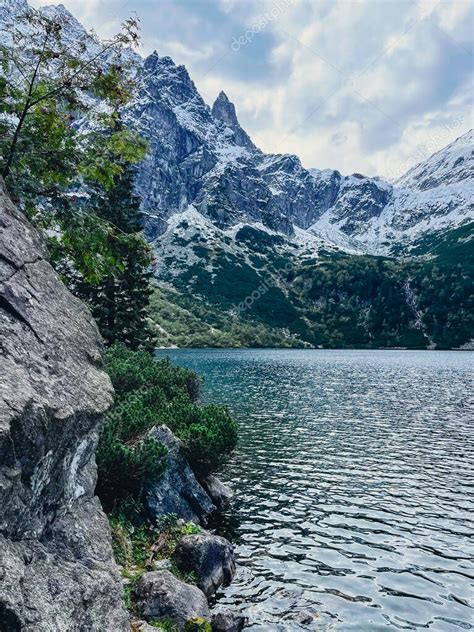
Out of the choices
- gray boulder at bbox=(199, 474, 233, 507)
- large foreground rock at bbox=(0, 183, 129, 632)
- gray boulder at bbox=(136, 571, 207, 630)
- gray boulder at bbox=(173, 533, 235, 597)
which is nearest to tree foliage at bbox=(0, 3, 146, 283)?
large foreground rock at bbox=(0, 183, 129, 632)

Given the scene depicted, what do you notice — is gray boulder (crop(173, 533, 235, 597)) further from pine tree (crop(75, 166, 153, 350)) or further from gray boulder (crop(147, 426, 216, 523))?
pine tree (crop(75, 166, 153, 350))

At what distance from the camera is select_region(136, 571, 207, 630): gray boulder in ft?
40.7

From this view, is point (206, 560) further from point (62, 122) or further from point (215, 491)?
point (62, 122)

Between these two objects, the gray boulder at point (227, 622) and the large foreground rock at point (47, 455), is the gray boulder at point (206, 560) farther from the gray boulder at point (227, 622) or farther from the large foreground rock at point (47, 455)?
the large foreground rock at point (47, 455)

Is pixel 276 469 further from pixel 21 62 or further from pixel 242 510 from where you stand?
pixel 21 62

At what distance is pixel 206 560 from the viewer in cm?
1568

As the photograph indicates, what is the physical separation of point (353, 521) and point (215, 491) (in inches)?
274

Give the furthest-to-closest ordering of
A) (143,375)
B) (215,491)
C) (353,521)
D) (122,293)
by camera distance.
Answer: (122,293) < (143,375) < (215,491) < (353,521)

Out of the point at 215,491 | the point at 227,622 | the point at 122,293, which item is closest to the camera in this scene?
the point at 227,622

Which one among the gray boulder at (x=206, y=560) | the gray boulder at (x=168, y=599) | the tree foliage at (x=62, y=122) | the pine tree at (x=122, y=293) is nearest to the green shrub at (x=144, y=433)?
the gray boulder at (x=206, y=560)

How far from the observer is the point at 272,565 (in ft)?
57.7

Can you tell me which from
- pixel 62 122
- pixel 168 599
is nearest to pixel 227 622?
pixel 168 599

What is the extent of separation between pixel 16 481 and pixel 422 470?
1126 inches

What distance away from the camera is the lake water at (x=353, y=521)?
1491cm
